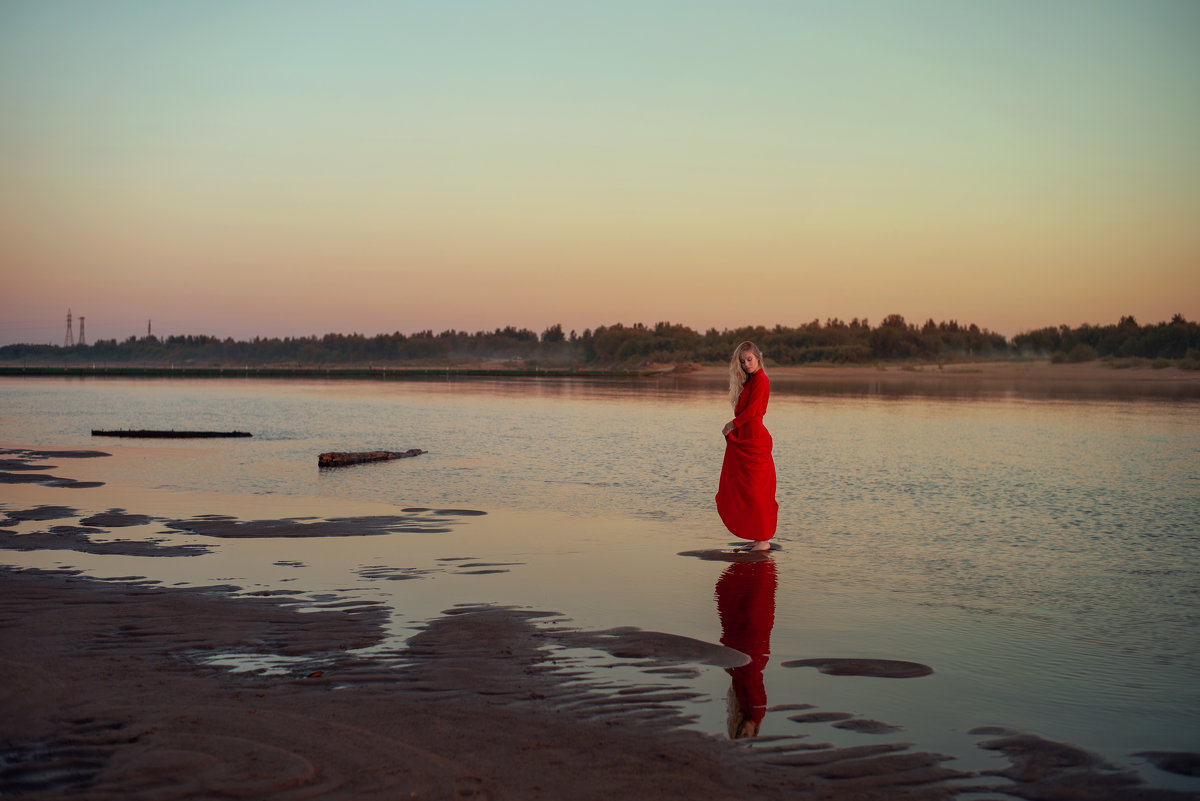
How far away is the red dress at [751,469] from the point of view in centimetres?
1019

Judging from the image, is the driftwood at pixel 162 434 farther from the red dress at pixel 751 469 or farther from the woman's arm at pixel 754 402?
the woman's arm at pixel 754 402

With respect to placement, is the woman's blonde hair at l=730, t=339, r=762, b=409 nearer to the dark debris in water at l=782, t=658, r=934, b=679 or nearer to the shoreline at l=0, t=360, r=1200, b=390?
the dark debris in water at l=782, t=658, r=934, b=679

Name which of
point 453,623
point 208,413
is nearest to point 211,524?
point 453,623

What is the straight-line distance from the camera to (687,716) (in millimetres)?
5094

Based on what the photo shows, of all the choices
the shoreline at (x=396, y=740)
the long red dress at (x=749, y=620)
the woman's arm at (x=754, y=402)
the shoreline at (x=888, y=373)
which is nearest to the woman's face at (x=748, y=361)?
the woman's arm at (x=754, y=402)

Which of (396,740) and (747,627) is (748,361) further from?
(396,740)

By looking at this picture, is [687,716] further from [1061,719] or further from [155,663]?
[155,663]

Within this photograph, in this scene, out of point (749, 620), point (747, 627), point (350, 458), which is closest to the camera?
point (747, 627)

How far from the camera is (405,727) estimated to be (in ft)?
15.4

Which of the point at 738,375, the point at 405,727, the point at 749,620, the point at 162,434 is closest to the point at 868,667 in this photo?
the point at 749,620

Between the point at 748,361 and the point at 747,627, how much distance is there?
3839mm

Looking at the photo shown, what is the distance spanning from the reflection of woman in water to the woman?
0.49 meters

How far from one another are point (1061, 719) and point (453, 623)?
4176mm

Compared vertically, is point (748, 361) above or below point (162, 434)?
above
